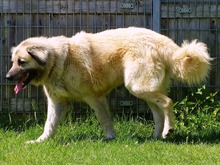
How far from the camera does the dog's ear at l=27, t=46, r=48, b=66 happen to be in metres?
6.76

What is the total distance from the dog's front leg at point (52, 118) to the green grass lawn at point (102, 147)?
0.13 meters

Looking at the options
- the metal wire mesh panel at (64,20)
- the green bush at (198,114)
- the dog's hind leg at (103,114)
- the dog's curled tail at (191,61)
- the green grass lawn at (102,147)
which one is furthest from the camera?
the metal wire mesh panel at (64,20)

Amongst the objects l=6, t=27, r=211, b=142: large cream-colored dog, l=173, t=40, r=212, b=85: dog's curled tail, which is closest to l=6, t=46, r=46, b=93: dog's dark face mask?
l=6, t=27, r=211, b=142: large cream-colored dog

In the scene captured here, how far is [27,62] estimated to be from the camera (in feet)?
22.2

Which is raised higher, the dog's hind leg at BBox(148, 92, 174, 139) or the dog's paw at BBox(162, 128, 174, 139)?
the dog's hind leg at BBox(148, 92, 174, 139)

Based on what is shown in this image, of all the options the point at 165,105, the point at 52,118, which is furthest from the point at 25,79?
the point at 165,105

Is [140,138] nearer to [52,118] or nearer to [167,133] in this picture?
[167,133]

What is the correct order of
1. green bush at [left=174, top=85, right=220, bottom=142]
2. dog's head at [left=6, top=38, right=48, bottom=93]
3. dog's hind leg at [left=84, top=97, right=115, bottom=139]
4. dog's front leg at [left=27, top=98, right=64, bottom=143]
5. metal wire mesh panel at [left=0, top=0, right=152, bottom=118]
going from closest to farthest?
dog's head at [left=6, top=38, right=48, bottom=93], dog's front leg at [left=27, top=98, right=64, bottom=143], dog's hind leg at [left=84, top=97, right=115, bottom=139], green bush at [left=174, top=85, right=220, bottom=142], metal wire mesh panel at [left=0, top=0, right=152, bottom=118]

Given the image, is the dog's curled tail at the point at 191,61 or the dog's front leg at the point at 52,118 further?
the dog's front leg at the point at 52,118

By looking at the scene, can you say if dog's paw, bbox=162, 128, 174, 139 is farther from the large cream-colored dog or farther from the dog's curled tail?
the dog's curled tail

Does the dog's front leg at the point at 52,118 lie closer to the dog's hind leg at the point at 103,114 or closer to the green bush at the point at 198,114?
the dog's hind leg at the point at 103,114

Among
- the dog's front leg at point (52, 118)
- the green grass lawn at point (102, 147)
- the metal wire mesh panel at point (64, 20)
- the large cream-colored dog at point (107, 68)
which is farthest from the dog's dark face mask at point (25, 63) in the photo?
the metal wire mesh panel at point (64, 20)

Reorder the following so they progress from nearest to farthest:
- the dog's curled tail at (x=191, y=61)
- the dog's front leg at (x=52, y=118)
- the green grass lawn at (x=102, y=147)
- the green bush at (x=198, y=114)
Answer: the green grass lawn at (x=102, y=147) → the dog's curled tail at (x=191, y=61) → the dog's front leg at (x=52, y=118) → the green bush at (x=198, y=114)

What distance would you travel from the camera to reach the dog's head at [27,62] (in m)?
6.74
